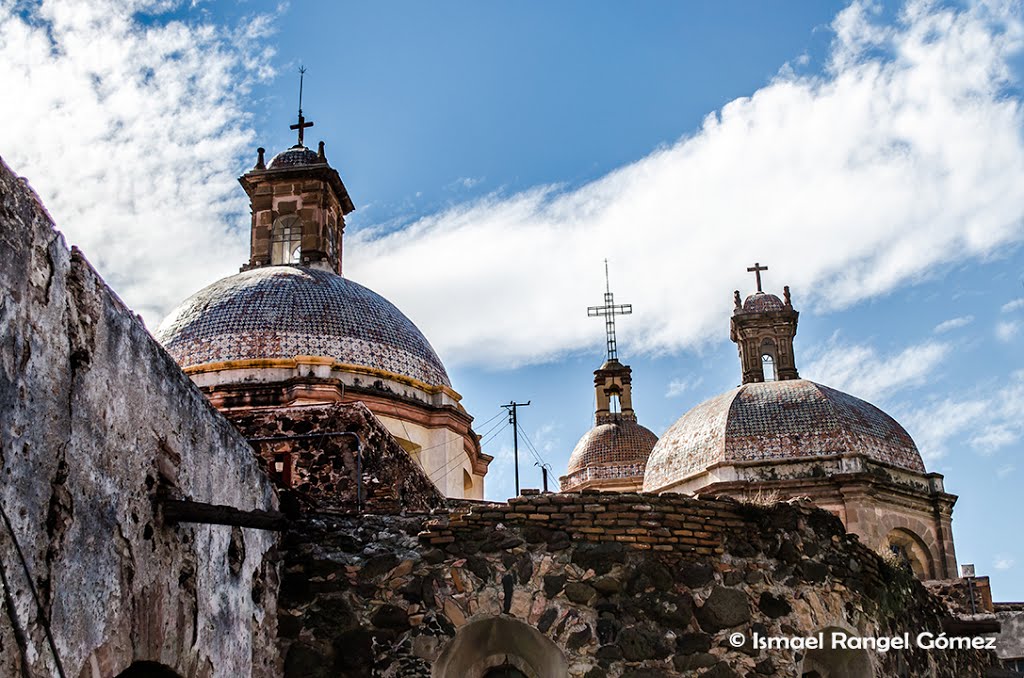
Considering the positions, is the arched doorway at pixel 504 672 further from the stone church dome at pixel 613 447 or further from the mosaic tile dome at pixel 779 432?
the stone church dome at pixel 613 447

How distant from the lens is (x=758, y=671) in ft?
22.5

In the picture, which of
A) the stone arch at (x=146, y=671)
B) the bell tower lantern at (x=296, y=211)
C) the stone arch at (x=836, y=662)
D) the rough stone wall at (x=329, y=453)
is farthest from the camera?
the bell tower lantern at (x=296, y=211)

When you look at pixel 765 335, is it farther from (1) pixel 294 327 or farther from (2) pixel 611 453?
(1) pixel 294 327

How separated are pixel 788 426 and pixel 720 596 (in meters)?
15.3

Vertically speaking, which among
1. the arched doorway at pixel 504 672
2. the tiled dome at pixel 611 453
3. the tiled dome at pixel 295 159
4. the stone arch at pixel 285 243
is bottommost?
the arched doorway at pixel 504 672

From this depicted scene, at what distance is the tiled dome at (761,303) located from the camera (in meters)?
26.6

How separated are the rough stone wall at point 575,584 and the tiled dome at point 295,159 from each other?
50.7 feet

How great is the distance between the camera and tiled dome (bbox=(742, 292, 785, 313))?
26609 millimetres

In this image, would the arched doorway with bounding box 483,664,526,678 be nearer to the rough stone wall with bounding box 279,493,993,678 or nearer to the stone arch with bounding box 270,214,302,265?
the rough stone wall with bounding box 279,493,993,678

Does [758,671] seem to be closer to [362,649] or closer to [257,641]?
[362,649]

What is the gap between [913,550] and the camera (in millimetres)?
21406

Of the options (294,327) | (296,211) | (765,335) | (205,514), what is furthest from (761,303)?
(205,514)

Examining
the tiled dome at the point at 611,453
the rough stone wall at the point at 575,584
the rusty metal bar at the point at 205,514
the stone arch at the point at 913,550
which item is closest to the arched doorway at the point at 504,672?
the rough stone wall at the point at 575,584

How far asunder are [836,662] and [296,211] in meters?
15.9
